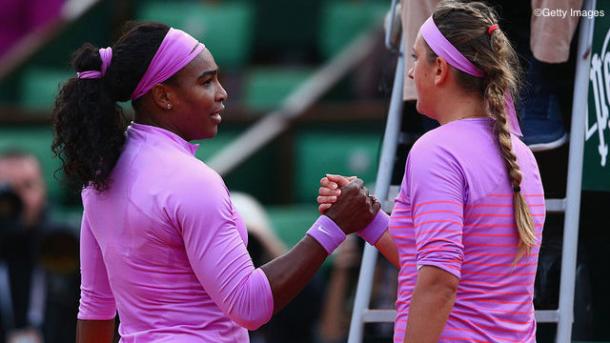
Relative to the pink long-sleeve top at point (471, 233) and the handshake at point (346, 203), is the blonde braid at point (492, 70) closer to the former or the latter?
the pink long-sleeve top at point (471, 233)

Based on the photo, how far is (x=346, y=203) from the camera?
3.31 meters

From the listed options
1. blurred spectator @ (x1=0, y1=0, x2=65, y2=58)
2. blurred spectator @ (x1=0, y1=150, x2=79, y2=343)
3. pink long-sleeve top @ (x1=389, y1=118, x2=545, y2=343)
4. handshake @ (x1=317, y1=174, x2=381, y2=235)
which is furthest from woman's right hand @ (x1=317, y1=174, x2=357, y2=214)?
blurred spectator @ (x1=0, y1=0, x2=65, y2=58)

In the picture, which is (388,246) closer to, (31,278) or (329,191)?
(329,191)

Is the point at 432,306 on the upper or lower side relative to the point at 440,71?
lower

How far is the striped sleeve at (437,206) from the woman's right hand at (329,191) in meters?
0.33

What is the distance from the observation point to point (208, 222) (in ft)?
10.1

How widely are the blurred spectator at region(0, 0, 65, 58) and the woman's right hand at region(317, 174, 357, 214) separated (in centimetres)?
756

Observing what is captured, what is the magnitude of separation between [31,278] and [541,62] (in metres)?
3.91

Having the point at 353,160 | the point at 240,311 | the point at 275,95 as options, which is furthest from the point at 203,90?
the point at 275,95

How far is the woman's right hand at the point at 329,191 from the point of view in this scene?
330 cm

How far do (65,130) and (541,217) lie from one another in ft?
3.78

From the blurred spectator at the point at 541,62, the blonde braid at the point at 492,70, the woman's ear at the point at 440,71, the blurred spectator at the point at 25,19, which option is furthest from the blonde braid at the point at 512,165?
the blurred spectator at the point at 25,19

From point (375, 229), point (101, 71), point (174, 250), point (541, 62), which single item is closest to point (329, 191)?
point (375, 229)

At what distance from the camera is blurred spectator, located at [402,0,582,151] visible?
375 centimetres
